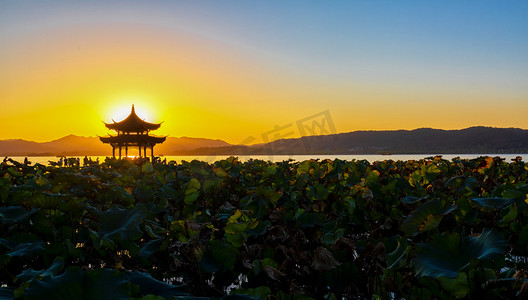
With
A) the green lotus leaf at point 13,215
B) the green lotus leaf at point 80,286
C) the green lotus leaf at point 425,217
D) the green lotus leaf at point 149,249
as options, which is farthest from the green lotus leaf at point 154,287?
the green lotus leaf at point 13,215

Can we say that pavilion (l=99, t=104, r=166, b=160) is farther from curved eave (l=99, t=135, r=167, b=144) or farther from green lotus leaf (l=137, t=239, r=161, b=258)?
green lotus leaf (l=137, t=239, r=161, b=258)

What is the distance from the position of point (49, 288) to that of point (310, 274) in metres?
1.07

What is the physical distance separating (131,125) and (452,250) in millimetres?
34542

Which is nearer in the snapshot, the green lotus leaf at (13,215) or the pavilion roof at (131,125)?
the green lotus leaf at (13,215)

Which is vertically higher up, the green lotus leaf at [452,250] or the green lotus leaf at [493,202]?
the green lotus leaf at [493,202]

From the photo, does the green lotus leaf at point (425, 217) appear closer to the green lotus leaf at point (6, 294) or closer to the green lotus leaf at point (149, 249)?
the green lotus leaf at point (149, 249)

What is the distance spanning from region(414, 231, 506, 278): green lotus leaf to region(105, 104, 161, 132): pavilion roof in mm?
34350

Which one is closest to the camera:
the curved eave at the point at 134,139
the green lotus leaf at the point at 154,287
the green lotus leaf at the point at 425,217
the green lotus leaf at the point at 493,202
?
the green lotus leaf at the point at 154,287

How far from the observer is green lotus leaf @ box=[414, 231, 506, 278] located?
1.52 metres

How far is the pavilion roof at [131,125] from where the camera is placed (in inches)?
1344

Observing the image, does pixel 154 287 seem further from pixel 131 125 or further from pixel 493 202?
pixel 131 125

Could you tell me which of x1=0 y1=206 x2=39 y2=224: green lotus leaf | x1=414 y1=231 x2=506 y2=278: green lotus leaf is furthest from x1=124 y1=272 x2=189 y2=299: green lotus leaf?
x1=0 y1=206 x2=39 y2=224: green lotus leaf

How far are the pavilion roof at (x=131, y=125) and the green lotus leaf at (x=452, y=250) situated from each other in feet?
113

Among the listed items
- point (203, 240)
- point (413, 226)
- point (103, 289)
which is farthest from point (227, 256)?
point (413, 226)
